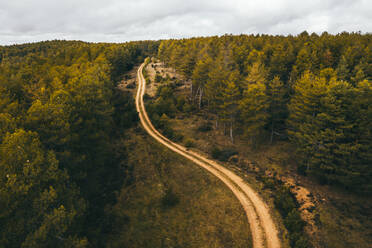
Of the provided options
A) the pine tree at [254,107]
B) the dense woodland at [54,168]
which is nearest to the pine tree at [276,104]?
the pine tree at [254,107]

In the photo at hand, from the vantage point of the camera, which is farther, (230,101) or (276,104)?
(230,101)

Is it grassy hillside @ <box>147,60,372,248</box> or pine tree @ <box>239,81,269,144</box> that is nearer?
grassy hillside @ <box>147,60,372,248</box>

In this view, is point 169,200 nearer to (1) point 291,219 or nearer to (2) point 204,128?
(1) point 291,219

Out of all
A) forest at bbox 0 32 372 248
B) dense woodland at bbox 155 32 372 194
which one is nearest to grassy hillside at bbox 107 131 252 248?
forest at bbox 0 32 372 248

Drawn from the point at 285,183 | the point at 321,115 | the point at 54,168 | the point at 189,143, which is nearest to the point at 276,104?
the point at 321,115

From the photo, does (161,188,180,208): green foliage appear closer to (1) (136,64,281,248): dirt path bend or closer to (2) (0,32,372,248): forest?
(2) (0,32,372,248): forest

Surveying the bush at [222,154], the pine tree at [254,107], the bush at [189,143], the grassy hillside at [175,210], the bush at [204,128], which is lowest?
the grassy hillside at [175,210]

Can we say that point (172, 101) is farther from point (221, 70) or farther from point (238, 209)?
point (238, 209)

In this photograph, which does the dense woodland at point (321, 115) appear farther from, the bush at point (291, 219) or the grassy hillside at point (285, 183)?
the bush at point (291, 219)

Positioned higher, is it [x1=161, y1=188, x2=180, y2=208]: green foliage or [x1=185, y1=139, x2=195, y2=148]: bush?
[x1=185, y1=139, x2=195, y2=148]: bush
